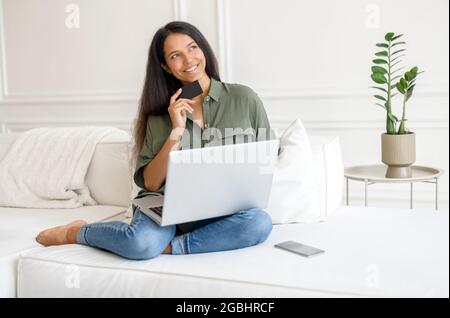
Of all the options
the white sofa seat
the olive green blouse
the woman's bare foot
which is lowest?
the white sofa seat

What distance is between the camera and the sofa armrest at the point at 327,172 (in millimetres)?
2094

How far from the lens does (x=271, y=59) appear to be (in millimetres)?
3219

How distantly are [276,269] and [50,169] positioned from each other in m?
1.33

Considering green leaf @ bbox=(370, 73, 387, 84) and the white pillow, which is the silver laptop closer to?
the white pillow

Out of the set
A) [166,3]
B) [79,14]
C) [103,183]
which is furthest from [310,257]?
[79,14]

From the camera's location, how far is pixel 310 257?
166 centimetres

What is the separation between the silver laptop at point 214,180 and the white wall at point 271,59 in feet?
4.75

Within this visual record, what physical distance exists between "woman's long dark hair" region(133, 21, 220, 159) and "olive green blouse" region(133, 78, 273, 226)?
42 millimetres

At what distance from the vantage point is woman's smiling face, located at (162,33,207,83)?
208cm

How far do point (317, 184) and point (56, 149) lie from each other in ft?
3.92

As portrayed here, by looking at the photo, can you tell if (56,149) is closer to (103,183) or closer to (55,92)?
(103,183)

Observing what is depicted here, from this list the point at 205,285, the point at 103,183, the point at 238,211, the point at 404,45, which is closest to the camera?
the point at 205,285

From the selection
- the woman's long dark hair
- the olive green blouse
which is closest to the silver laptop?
the olive green blouse

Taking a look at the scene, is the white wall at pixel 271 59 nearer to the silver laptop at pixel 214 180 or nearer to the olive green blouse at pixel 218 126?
the olive green blouse at pixel 218 126
